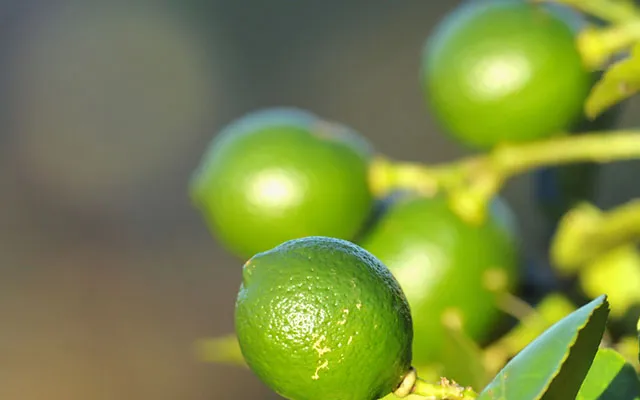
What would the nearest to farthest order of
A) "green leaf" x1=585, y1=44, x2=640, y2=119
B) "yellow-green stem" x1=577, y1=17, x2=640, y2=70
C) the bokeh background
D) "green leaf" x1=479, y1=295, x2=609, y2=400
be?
"green leaf" x1=479, y1=295, x2=609, y2=400 → "green leaf" x1=585, y1=44, x2=640, y2=119 → "yellow-green stem" x1=577, y1=17, x2=640, y2=70 → the bokeh background

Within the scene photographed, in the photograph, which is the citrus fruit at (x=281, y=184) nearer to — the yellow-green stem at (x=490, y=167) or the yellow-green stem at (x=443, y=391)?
the yellow-green stem at (x=490, y=167)

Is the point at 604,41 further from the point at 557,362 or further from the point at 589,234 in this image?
the point at 557,362

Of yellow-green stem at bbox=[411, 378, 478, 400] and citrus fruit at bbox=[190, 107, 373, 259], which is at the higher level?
citrus fruit at bbox=[190, 107, 373, 259]

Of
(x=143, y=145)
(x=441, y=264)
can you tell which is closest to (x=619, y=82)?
(x=441, y=264)

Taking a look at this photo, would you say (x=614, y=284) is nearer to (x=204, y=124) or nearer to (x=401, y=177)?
(x=401, y=177)

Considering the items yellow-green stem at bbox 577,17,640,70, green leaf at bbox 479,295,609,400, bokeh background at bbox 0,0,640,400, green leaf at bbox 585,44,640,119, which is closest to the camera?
green leaf at bbox 479,295,609,400

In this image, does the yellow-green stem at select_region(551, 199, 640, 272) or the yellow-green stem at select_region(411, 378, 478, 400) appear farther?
the yellow-green stem at select_region(551, 199, 640, 272)

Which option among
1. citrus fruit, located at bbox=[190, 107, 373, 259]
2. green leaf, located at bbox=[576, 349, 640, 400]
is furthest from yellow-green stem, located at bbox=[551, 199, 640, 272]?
green leaf, located at bbox=[576, 349, 640, 400]

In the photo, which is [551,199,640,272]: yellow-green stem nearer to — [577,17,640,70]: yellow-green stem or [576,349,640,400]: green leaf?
[577,17,640,70]: yellow-green stem
